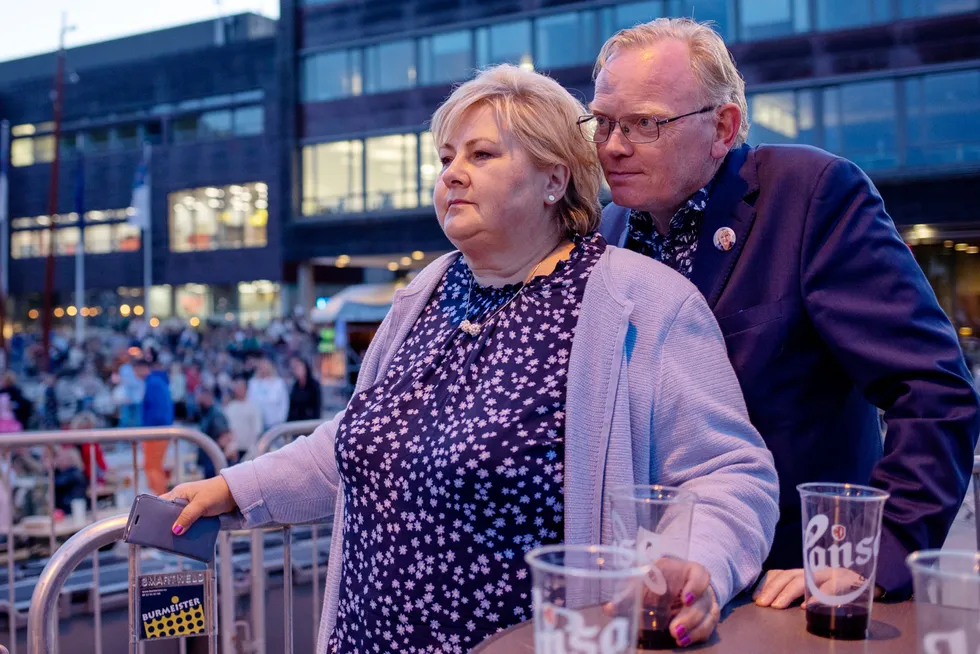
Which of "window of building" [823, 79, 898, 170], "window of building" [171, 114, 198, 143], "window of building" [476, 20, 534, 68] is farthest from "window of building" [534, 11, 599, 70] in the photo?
"window of building" [171, 114, 198, 143]

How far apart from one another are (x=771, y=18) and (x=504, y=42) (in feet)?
27.6

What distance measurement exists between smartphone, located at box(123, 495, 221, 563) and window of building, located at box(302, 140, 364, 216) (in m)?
29.9

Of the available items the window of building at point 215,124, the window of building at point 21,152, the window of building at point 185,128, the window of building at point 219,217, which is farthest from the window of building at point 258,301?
the window of building at point 21,152

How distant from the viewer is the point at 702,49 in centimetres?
217

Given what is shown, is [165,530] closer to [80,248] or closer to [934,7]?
[934,7]

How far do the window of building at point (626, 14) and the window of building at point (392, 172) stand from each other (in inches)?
285

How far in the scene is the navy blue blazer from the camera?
1.80m

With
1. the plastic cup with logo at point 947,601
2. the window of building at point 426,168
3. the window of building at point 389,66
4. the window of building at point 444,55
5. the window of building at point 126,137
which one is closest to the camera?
the plastic cup with logo at point 947,601

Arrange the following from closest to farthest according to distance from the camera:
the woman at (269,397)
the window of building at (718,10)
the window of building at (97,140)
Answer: the woman at (269,397), the window of building at (718,10), the window of building at (97,140)

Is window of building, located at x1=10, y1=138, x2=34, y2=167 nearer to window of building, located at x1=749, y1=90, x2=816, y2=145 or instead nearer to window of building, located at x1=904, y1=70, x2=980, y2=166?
window of building, located at x1=749, y1=90, x2=816, y2=145

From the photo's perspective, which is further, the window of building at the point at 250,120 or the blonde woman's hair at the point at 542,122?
the window of building at the point at 250,120

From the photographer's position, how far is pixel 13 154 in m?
44.2

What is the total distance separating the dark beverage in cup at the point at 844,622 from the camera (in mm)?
1464

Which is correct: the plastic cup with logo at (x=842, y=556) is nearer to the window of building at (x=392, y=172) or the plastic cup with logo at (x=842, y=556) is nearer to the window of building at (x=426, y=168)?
the window of building at (x=426, y=168)
